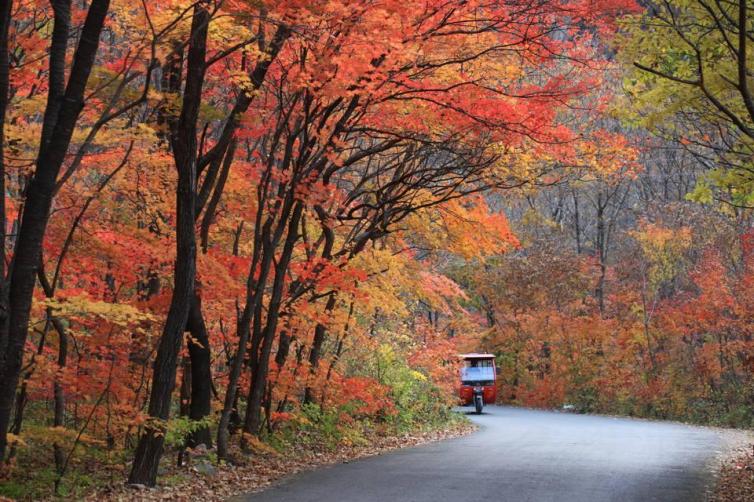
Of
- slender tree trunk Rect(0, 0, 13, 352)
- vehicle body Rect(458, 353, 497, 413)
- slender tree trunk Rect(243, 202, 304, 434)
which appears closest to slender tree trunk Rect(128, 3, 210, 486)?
slender tree trunk Rect(0, 0, 13, 352)

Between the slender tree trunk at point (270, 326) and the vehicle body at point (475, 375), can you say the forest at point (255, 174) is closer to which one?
the slender tree trunk at point (270, 326)

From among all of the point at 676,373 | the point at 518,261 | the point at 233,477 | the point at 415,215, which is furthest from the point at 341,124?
the point at 518,261

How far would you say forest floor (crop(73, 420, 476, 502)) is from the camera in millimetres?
9492

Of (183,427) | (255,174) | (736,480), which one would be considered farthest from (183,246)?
(736,480)

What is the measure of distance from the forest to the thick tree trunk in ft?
0.07

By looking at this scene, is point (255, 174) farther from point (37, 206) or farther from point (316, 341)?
point (37, 206)

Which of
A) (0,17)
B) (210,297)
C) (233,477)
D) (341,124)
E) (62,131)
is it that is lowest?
(233,477)

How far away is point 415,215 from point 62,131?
10.2m

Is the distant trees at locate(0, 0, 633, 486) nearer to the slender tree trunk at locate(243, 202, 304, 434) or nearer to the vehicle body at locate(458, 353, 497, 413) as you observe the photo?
the slender tree trunk at locate(243, 202, 304, 434)

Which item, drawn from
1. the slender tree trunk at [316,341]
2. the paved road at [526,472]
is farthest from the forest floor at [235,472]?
the slender tree trunk at [316,341]

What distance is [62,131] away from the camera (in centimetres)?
702

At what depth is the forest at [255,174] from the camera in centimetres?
909

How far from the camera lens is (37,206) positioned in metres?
6.95

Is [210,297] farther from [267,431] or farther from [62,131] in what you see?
[62,131]
